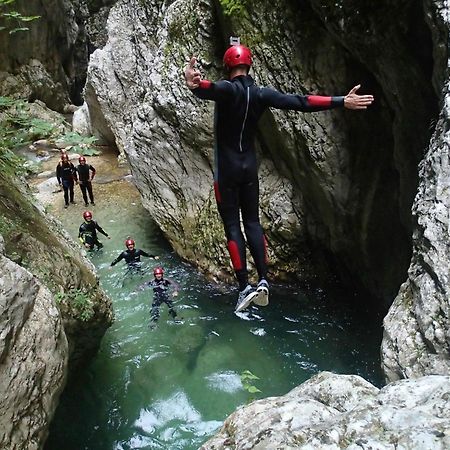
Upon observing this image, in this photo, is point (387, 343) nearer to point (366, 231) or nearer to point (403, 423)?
point (403, 423)

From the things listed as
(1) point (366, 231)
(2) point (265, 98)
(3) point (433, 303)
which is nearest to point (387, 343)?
(3) point (433, 303)

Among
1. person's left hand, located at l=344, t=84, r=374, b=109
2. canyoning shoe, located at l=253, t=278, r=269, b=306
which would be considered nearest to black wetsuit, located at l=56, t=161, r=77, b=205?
canyoning shoe, located at l=253, t=278, r=269, b=306

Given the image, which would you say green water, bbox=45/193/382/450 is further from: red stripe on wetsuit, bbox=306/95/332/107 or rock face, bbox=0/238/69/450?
red stripe on wetsuit, bbox=306/95/332/107

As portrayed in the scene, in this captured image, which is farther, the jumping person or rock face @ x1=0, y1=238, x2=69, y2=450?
the jumping person

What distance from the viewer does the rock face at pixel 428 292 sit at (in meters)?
2.94

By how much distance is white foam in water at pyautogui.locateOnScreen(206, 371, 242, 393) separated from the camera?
6.94 metres

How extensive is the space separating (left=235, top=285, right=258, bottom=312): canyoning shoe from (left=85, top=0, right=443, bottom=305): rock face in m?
2.48

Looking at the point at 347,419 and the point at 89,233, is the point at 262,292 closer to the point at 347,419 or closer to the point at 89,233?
the point at 347,419

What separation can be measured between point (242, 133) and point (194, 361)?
14.1 feet

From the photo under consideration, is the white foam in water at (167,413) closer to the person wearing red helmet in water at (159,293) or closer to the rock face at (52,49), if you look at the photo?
the person wearing red helmet in water at (159,293)

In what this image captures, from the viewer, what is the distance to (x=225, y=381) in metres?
7.06

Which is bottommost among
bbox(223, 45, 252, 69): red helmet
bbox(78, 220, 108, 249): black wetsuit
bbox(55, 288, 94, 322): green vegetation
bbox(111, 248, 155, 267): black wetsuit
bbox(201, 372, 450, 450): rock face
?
bbox(111, 248, 155, 267): black wetsuit

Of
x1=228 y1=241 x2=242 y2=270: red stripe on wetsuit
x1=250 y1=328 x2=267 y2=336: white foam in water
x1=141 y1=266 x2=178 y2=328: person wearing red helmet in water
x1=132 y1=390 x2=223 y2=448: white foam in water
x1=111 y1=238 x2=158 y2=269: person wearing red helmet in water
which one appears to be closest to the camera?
x1=228 y1=241 x2=242 y2=270: red stripe on wetsuit

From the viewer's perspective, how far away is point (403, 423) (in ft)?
6.28
